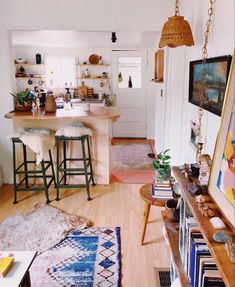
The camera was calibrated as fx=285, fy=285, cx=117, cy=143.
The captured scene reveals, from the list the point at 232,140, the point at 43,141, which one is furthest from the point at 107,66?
the point at 232,140

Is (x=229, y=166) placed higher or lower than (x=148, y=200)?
higher

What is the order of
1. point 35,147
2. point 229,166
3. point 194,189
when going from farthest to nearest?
point 35,147 → point 194,189 → point 229,166

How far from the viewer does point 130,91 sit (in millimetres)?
6504

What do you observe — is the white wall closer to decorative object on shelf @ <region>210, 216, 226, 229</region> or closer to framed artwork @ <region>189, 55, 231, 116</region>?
framed artwork @ <region>189, 55, 231, 116</region>

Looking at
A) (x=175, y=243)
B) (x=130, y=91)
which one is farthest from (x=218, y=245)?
(x=130, y=91)

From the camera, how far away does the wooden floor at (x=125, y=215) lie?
2.29m

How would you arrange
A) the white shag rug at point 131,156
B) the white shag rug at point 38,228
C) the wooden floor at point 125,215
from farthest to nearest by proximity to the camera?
the white shag rug at point 131,156 < the white shag rug at point 38,228 < the wooden floor at point 125,215

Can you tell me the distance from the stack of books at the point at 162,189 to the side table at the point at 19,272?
1083mm

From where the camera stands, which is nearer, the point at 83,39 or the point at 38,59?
the point at 83,39

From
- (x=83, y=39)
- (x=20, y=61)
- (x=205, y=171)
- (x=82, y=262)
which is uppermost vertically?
(x=83, y=39)

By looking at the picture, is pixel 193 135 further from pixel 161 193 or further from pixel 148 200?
pixel 148 200

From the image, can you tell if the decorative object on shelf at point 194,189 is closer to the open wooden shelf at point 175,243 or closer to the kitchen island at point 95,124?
the open wooden shelf at point 175,243

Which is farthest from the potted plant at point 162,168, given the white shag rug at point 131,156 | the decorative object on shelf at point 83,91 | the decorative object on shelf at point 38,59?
the decorative object on shelf at point 38,59

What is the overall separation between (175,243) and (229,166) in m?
0.84
